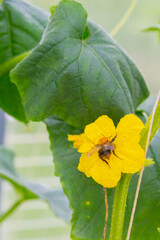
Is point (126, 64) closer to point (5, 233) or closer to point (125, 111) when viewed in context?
point (125, 111)

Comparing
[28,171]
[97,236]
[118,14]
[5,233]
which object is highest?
[97,236]

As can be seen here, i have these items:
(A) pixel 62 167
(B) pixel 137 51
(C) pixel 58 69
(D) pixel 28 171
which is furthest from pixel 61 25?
(D) pixel 28 171

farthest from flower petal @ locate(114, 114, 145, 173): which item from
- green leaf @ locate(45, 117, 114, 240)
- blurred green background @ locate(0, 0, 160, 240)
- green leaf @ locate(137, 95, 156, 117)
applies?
blurred green background @ locate(0, 0, 160, 240)

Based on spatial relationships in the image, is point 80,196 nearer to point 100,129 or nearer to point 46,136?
point 100,129

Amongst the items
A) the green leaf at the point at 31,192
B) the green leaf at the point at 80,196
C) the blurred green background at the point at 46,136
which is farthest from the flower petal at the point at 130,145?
the blurred green background at the point at 46,136

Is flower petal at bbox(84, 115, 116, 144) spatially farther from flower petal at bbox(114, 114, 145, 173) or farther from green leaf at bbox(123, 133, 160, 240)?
green leaf at bbox(123, 133, 160, 240)

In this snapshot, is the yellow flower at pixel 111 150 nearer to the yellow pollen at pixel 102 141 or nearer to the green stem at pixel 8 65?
the yellow pollen at pixel 102 141

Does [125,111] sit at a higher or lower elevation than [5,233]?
higher
